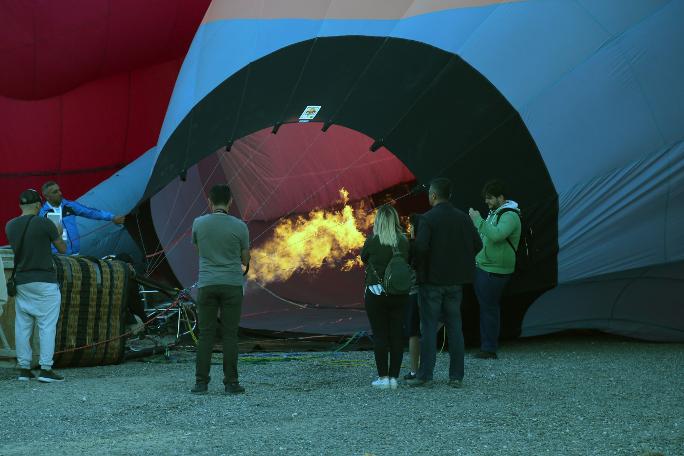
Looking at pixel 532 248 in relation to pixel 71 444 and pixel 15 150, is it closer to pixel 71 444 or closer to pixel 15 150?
pixel 71 444

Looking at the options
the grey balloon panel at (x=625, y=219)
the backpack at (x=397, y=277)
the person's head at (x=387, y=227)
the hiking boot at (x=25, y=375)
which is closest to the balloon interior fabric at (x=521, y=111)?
the grey balloon panel at (x=625, y=219)

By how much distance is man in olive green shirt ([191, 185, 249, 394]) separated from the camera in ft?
21.1

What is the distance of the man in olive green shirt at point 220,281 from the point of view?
644 cm

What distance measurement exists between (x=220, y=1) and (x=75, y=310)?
141 inches

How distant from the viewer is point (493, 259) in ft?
26.5

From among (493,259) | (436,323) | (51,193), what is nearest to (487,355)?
(493,259)

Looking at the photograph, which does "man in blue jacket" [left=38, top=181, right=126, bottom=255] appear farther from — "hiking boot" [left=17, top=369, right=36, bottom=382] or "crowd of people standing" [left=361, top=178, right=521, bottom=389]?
"crowd of people standing" [left=361, top=178, right=521, bottom=389]

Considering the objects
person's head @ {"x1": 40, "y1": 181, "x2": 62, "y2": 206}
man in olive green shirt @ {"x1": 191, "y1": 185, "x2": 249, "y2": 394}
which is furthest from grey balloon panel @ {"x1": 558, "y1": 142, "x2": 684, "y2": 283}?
person's head @ {"x1": 40, "y1": 181, "x2": 62, "y2": 206}

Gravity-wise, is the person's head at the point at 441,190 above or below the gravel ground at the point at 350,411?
above

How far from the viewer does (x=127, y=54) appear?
1287cm

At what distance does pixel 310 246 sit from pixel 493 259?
3.32 m

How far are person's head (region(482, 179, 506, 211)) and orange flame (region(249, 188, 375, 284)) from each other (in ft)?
9.95

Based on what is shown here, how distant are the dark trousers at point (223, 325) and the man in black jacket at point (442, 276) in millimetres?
1184

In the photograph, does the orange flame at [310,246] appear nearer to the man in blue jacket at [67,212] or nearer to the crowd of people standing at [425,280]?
the man in blue jacket at [67,212]
